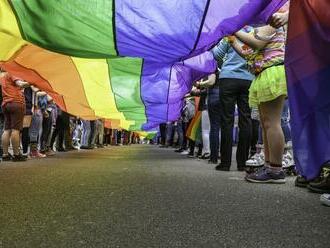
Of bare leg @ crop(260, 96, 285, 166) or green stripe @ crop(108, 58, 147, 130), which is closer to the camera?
A: bare leg @ crop(260, 96, 285, 166)

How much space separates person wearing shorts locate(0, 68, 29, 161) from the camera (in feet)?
23.6

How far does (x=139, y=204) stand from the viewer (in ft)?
10.4

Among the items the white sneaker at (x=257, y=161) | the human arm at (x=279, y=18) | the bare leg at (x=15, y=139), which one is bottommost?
the white sneaker at (x=257, y=161)

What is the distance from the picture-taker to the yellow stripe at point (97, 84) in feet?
22.6

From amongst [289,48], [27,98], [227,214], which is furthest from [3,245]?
[27,98]

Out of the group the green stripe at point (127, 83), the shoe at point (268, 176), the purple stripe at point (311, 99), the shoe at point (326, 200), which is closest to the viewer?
the purple stripe at point (311, 99)

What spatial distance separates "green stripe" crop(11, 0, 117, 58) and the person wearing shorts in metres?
3.07

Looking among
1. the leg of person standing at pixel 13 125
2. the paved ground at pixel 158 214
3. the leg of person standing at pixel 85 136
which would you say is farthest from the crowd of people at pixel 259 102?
the leg of person standing at pixel 85 136

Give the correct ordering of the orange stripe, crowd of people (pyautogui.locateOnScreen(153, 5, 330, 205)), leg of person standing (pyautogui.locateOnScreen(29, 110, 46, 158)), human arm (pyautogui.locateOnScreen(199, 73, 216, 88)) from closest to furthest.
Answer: crowd of people (pyautogui.locateOnScreen(153, 5, 330, 205)), the orange stripe, human arm (pyautogui.locateOnScreen(199, 73, 216, 88)), leg of person standing (pyautogui.locateOnScreen(29, 110, 46, 158))

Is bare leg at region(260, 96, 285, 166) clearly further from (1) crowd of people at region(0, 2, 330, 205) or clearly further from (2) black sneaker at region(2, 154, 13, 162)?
(2) black sneaker at region(2, 154, 13, 162)

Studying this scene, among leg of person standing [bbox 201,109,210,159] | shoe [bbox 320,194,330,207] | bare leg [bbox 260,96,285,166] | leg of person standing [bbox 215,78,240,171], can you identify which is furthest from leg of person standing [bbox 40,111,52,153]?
shoe [bbox 320,194,330,207]

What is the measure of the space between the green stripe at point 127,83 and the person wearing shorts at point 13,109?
1341 mm

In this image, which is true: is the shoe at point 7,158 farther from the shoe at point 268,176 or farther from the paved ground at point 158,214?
the shoe at point 268,176

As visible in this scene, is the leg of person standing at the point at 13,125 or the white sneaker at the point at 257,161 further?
the leg of person standing at the point at 13,125
